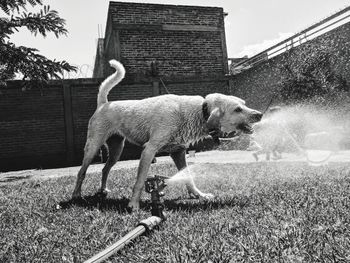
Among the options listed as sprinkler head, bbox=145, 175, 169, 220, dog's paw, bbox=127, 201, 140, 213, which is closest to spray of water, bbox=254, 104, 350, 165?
dog's paw, bbox=127, 201, 140, 213

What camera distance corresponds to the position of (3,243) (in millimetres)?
2494

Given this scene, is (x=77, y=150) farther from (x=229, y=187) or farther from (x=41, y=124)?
(x=229, y=187)

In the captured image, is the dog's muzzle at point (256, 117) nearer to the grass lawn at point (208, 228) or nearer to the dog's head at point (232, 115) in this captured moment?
the dog's head at point (232, 115)

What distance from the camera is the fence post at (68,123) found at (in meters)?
13.4

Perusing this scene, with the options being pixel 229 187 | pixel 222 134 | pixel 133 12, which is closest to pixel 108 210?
pixel 222 134

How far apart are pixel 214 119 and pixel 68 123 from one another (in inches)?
438

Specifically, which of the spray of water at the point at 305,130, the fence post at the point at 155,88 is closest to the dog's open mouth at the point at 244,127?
the spray of water at the point at 305,130

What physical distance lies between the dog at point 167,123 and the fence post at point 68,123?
31.0 feet

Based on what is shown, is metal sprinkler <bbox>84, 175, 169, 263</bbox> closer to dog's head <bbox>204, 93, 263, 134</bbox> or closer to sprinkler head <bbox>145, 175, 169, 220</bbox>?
sprinkler head <bbox>145, 175, 169, 220</bbox>

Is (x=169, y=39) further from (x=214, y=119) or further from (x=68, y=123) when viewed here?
(x=214, y=119)

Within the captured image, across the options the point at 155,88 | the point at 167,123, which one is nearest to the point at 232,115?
the point at 167,123

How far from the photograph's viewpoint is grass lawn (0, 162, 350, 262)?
1.97m

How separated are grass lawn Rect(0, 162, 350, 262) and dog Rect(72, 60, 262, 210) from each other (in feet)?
1.78

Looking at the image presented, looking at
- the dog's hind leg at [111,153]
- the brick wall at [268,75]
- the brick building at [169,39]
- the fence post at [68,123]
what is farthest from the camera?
the brick building at [169,39]
